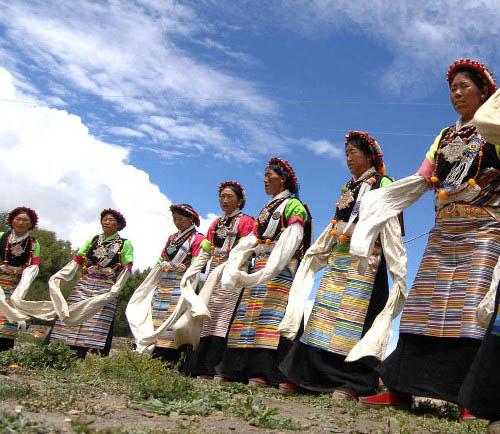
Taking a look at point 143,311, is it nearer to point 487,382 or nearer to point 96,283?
point 96,283

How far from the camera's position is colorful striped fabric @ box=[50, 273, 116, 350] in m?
8.89

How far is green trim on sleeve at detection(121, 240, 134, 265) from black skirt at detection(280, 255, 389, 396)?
13.7ft

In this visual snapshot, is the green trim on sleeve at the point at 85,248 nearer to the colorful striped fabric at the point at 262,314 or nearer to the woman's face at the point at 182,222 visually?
the woman's face at the point at 182,222

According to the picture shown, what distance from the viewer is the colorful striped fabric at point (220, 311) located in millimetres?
7160

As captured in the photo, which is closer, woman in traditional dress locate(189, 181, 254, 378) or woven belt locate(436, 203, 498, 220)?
woven belt locate(436, 203, 498, 220)

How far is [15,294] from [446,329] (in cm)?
625

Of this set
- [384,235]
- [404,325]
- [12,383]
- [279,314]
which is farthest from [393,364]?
[12,383]

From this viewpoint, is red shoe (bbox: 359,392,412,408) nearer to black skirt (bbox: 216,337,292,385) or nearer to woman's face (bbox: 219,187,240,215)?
black skirt (bbox: 216,337,292,385)

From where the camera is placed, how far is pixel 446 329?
4141 millimetres

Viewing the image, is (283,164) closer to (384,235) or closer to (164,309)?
(384,235)

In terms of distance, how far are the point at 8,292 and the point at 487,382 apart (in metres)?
7.29

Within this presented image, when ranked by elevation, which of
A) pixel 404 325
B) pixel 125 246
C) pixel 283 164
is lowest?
pixel 404 325

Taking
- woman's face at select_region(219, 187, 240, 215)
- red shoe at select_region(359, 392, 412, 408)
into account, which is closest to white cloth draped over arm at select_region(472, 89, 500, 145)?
red shoe at select_region(359, 392, 412, 408)

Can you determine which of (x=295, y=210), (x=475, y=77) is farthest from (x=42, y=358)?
(x=475, y=77)
